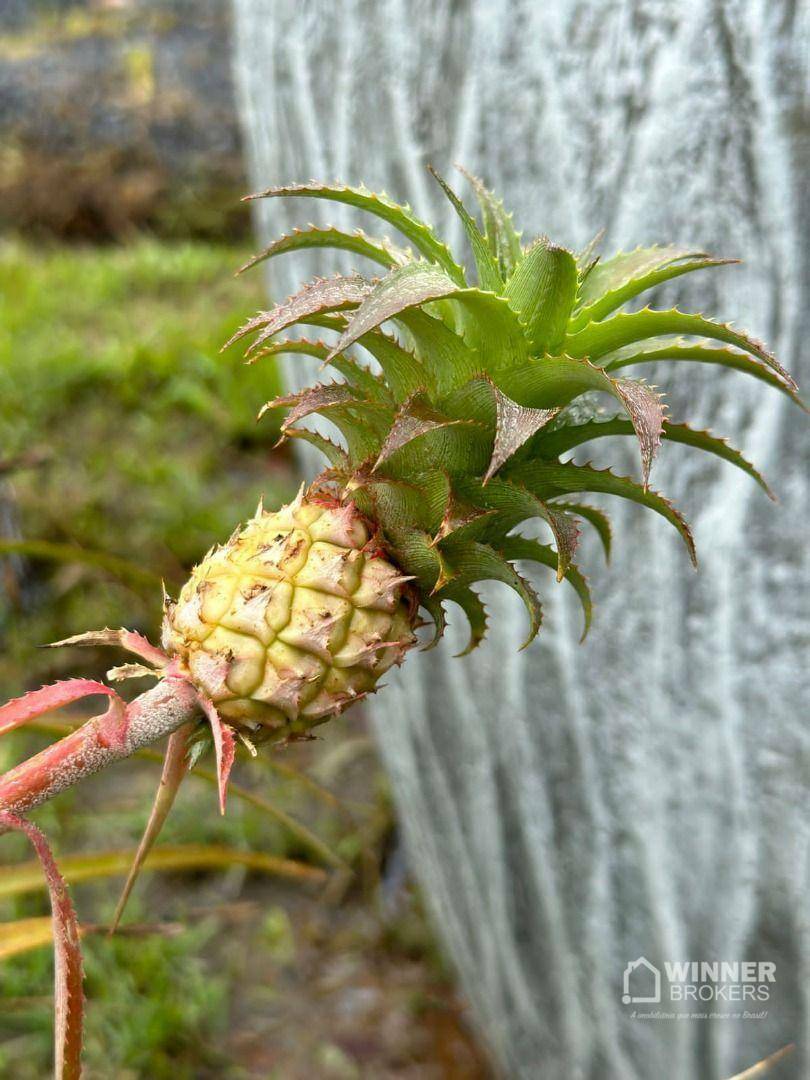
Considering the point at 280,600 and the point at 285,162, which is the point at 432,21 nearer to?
the point at 285,162

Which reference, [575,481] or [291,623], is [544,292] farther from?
[291,623]

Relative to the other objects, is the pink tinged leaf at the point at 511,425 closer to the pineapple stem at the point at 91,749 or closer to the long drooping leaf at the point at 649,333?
the long drooping leaf at the point at 649,333

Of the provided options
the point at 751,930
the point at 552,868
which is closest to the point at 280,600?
the point at 751,930

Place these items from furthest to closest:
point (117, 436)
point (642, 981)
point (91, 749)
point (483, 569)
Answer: point (117, 436) → point (642, 981) → point (483, 569) → point (91, 749)

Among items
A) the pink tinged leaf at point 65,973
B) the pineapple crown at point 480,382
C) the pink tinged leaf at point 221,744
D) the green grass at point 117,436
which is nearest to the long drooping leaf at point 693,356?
the pineapple crown at point 480,382

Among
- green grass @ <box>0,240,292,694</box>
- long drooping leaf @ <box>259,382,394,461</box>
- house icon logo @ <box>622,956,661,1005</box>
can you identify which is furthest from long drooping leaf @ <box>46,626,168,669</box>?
green grass @ <box>0,240,292,694</box>

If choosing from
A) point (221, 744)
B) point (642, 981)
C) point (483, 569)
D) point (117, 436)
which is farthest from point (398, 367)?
point (117, 436)
